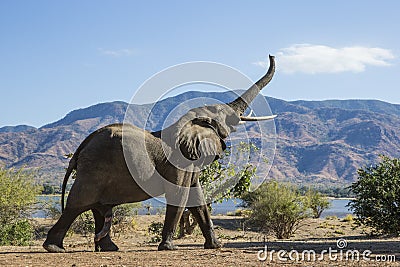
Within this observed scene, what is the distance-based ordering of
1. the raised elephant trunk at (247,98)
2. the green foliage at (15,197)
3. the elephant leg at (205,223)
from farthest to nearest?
1. the green foliage at (15,197)
2. the raised elephant trunk at (247,98)
3. the elephant leg at (205,223)

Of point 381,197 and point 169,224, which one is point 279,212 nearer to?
point 381,197

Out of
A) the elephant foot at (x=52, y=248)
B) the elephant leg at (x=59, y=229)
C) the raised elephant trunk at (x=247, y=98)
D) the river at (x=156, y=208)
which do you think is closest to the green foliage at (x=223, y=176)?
the river at (x=156, y=208)

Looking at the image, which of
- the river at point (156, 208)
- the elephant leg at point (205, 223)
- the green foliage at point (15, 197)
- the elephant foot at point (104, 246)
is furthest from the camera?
the river at point (156, 208)

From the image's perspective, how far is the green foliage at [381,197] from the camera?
25.1 meters

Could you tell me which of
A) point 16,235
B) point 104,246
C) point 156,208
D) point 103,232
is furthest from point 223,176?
point 156,208

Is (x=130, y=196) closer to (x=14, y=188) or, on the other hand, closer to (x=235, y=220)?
(x=14, y=188)

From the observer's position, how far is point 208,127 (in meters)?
14.2

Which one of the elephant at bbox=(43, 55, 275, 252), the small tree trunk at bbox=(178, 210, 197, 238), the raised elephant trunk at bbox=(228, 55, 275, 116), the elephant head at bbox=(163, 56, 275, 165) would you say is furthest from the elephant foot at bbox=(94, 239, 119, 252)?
the small tree trunk at bbox=(178, 210, 197, 238)

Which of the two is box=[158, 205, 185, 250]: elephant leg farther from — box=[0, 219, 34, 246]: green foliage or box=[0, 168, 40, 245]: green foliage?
box=[0, 168, 40, 245]: green foliage

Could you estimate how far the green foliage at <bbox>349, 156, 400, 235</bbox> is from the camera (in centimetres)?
2509

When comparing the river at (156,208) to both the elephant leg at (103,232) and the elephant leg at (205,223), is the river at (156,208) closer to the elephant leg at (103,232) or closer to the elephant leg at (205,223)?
the elephant leg at (205,223)

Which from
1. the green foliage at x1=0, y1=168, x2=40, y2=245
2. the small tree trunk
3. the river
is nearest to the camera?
the small tree trunk

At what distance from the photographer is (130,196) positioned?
13.1 m

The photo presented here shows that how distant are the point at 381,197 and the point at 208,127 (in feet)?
47.1
